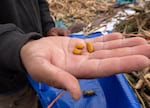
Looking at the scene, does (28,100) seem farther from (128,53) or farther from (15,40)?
(128,53)

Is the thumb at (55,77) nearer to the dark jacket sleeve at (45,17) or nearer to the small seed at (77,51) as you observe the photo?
the small seed at (77,51)

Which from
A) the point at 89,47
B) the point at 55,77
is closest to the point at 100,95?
the point at 89,47

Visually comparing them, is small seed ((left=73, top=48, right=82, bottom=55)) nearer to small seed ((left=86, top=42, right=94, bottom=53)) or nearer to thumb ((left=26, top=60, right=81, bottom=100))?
small seed ((left=86, top=42, right=94, bottom=53))

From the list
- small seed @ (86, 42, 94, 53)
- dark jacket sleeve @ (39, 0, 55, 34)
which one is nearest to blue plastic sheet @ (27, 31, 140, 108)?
small seed @ (86, 42, 94, 53)

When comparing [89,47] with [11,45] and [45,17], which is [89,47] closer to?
[11,45]

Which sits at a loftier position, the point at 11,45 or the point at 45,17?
the point at 11,45

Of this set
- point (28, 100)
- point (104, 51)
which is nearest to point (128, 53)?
point (104, 51)
